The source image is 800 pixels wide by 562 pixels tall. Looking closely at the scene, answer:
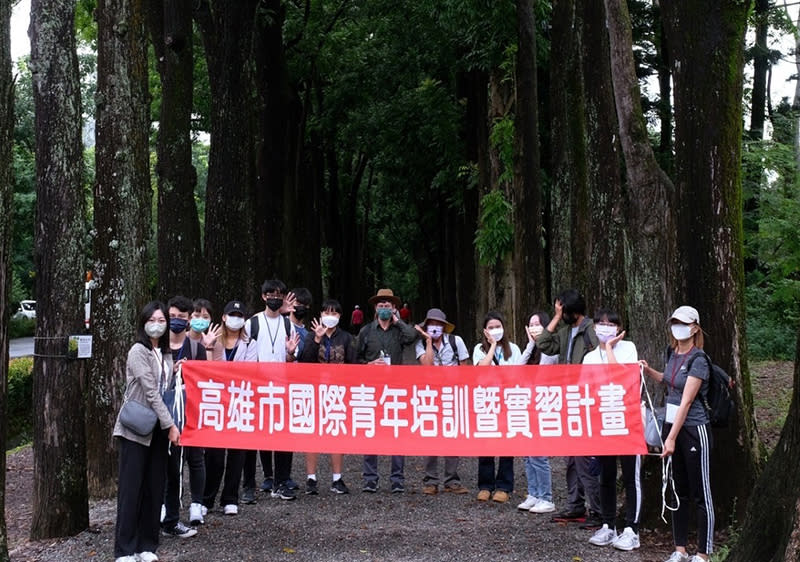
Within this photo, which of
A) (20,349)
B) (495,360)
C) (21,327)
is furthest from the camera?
(21,327)

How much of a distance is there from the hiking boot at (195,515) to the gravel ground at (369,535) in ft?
0.42

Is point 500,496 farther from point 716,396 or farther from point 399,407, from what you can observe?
point 716,396

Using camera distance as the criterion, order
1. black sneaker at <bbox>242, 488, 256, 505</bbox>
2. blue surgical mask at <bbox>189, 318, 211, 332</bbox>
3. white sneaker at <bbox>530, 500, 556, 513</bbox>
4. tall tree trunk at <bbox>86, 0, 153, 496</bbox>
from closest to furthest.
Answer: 1. blue surgical mask at <bbox>189, 318, 211, 332</bbox>
2. white sneaker at <bbox>530, 500, 556, 513</bbox>
3. black sneaker at <bbox>242, 488, 256, 505</bbox>
4. tall tree trunk at <bbox>86, 0, 153, 496</bbox>

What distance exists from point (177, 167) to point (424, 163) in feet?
48.6

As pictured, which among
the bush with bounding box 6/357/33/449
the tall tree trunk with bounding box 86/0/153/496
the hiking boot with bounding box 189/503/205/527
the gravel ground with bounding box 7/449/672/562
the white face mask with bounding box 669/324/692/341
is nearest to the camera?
the white face mask with bounding box 669/324/692/341

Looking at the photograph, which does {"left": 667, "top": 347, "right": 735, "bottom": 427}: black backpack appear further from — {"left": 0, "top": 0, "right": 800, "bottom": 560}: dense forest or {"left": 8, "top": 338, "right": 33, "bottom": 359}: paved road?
{"left": 8, "top": 338, "right": 33, "bottom": 359}: paved road

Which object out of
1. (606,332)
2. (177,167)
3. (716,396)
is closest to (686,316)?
(716,396)

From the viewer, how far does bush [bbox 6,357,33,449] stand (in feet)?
59.5

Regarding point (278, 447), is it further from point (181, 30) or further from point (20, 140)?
point (20, 140)

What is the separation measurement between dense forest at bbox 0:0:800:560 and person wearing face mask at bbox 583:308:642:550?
76 cm

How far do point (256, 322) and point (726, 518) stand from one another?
209 inches

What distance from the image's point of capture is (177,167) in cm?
1357

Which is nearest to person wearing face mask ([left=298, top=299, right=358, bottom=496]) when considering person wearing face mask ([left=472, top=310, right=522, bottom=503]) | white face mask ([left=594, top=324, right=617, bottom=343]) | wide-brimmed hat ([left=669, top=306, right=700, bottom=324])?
person wearing face mask ([left=472, top=310, right=522, bottom=503])

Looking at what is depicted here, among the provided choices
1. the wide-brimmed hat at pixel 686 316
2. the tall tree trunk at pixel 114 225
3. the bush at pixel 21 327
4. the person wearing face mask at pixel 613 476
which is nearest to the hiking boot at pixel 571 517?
the person wearing face mask at pixel 613 476
